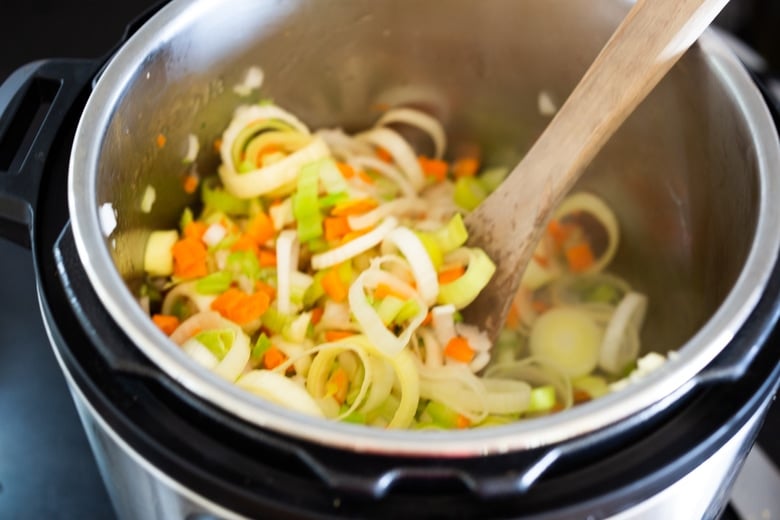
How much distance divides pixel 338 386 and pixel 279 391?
0.12 metres

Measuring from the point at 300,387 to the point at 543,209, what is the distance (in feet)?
1.09

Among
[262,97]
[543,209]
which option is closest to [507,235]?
[543,209]

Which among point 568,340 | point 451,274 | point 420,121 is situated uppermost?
point 420,121

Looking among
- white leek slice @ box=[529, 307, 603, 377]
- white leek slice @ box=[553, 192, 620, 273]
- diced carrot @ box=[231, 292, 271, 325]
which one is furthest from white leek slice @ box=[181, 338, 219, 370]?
white leek slice @ box=[553, 192, 620, 273]

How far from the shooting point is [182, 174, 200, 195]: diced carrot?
110 cm

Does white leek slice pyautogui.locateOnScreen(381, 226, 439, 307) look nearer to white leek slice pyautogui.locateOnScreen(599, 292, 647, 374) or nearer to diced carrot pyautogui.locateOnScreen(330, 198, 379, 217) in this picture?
diced carrot pyautogui.locateOnScreen(330, 198, 379, 217)

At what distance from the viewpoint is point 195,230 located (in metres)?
1.07

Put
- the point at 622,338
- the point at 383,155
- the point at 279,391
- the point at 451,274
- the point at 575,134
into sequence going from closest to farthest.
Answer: the point at 279,391, the point at 575,134, the point at 451,274, the point at 622,338, the point at 383,155

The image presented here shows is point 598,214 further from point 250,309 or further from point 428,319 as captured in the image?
point 250,309

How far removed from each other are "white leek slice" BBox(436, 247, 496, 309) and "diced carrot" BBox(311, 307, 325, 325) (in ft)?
0.45

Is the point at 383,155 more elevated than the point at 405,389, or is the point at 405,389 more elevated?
the point at 383,155

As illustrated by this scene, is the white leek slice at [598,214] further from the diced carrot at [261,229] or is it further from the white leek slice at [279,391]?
the white leek slice at [279,391]

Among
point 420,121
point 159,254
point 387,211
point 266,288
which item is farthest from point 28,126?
point 420,121

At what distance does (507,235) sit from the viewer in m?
0.99
